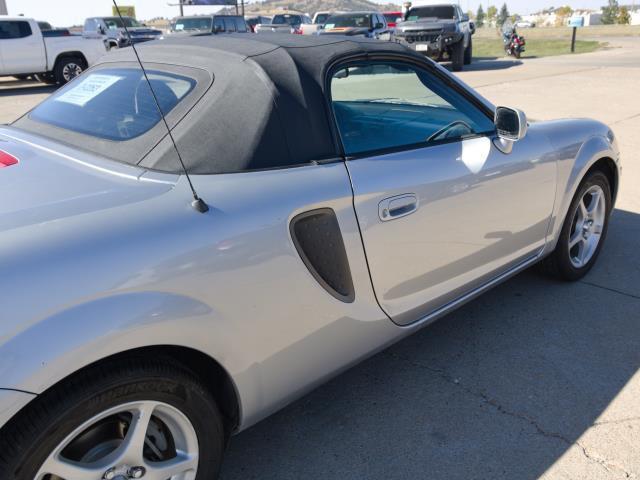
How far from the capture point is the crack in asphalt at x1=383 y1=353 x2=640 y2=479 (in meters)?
2.30

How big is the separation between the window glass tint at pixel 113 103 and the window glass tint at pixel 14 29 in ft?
45.7

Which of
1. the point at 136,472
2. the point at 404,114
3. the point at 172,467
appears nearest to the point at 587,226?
the point at 404,114

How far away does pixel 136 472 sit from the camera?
1770 millimetres

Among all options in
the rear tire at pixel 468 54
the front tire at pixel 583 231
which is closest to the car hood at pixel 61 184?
the front tire at pixel 583 231

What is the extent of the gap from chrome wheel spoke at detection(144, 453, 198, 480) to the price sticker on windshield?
5.18 ft

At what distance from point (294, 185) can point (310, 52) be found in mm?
676

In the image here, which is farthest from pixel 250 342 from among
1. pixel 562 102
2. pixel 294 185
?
pixel 562 102

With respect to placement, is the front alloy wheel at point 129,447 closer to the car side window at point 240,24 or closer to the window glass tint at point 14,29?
the window glass tint at point 14,29

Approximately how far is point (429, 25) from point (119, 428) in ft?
56.9

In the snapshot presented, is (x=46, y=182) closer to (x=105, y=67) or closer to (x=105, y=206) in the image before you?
(x=105, y=206)

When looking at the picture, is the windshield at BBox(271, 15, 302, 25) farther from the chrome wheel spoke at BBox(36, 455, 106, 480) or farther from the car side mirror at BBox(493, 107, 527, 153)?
the chrome wheel spoke at BBox(36, 455, 106, 480)

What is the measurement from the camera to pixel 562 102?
35.0 ft

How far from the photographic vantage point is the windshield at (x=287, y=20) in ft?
90.0

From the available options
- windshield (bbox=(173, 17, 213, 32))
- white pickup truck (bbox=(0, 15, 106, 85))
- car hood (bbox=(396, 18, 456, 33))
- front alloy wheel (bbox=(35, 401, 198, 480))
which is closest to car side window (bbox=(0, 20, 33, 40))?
white pickup truck (bbox=(0, 15, 106, 85))
